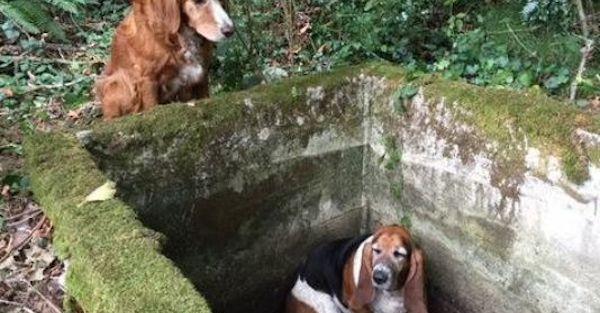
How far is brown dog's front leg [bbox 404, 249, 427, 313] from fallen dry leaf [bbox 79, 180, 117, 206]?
2155 mm

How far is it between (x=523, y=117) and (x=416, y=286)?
130cm

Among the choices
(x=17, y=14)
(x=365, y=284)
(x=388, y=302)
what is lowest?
(x=388, y=302)

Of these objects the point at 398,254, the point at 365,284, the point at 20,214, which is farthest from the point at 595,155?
the point at 20,214

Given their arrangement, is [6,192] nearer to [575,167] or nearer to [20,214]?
[20,214]

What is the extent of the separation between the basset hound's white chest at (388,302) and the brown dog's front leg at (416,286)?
0.12 metres

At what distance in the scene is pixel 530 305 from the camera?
4301 millimetres

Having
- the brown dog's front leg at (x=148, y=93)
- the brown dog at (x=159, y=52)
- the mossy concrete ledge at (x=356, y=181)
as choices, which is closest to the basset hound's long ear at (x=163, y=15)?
the brown dog at (x=159, y=52)

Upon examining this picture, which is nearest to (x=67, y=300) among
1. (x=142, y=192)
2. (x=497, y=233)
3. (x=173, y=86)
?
(x=142, y=192)

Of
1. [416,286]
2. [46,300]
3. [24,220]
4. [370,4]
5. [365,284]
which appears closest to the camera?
[46,300]

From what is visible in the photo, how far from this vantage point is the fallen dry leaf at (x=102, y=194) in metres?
2.97

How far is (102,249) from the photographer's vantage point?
8.64 feet

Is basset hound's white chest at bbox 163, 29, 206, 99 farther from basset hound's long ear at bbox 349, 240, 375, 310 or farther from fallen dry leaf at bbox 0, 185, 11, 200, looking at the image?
basset hound's long ear at bbox 349, 240, 375, 310

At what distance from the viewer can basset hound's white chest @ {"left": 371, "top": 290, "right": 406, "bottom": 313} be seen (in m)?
4.57

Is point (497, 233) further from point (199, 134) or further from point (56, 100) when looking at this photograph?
point (56, 100)
